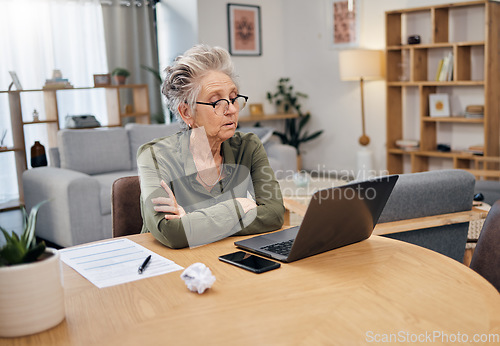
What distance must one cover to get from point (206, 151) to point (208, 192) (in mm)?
150

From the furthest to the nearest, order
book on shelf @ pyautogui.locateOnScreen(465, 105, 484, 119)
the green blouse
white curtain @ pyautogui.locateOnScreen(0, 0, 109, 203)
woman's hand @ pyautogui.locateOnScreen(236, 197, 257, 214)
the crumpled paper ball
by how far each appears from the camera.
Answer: white curtain @ pyautogui.locateOnScreen(0, 0, 109, 203) → book on shelf @ pyautogui.locateOnScreen(465, 105, 484, 119) → woman's hand @ pyautogui.locateOnScreen(236, 197, 257, 214) → the green blouse → the crumpled paper ball

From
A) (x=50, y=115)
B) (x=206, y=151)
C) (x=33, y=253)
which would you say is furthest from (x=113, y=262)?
(x=50, y=115)

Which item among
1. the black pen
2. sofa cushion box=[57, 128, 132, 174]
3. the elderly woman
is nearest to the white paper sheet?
the black pen

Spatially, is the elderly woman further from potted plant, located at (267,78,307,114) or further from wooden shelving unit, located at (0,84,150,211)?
potted plant, located at (267,78,307,114)

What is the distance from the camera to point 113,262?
4.39 ft

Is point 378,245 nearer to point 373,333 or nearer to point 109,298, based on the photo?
point 373,333

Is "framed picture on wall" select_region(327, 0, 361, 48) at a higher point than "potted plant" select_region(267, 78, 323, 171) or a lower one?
higher

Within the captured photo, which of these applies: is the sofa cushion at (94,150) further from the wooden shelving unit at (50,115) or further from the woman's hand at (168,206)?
the woman's hand at (168,206)

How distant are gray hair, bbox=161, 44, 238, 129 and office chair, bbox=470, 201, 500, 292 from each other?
920mm

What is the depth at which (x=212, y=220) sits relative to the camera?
1509 millimetres

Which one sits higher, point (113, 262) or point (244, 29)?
point (244, 29)

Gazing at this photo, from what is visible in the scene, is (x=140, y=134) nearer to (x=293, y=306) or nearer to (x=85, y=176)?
(x=85, y=176)

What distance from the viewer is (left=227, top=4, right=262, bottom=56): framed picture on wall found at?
6484mm

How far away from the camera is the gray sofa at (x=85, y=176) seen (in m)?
3.82
